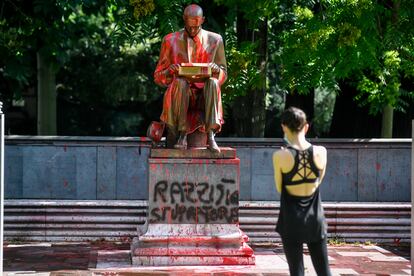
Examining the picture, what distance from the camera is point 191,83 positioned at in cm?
1073

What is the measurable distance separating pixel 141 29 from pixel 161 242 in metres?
5.44

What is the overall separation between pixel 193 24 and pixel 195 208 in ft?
7.62

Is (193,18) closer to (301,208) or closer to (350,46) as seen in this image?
(350,46)

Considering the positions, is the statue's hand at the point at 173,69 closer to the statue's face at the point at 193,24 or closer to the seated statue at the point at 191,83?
the seated statue at the point at 191,83

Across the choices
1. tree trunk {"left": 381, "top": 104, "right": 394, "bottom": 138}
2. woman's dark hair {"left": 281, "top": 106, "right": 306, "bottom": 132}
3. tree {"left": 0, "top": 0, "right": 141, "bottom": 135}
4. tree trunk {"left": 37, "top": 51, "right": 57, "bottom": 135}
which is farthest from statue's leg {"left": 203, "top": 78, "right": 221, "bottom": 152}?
tree trunk {"left": 37, "top": 51, "right": 57, "bottom": 135}

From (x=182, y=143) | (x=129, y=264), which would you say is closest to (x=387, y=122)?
(x=182, y=143)

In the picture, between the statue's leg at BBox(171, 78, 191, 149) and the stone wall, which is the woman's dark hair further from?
the stone wall

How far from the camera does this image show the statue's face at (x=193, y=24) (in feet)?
34.9

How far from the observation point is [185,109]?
1057 centimetres

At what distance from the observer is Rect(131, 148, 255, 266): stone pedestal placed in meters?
10.4

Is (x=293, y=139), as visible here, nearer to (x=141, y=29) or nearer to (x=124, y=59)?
(x=141, y=29)

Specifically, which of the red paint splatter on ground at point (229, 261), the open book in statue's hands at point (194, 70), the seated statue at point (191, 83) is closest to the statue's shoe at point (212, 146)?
the seated statue at point (191, 83)

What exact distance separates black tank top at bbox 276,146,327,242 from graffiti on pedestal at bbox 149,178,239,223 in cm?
396

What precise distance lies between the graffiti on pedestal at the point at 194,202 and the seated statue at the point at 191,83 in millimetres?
491
